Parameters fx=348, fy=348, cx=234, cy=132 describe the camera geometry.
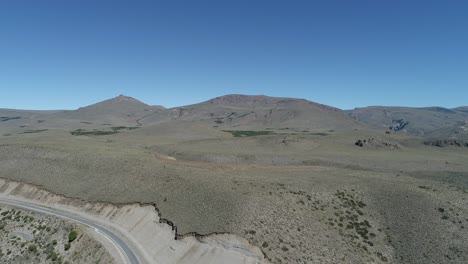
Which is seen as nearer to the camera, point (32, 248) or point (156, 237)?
point (156, 237)

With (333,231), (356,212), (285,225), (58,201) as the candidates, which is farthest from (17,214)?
(356,212)

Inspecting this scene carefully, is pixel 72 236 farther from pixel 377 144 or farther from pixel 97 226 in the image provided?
pixel 377 144

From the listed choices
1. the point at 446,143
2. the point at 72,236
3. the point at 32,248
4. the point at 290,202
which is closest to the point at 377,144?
the point at 446,143

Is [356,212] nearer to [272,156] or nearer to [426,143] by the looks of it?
[272,156]

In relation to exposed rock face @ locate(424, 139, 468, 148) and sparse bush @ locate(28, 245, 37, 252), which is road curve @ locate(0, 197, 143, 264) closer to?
sparse bush @ locate(28, 245, 37, 252)

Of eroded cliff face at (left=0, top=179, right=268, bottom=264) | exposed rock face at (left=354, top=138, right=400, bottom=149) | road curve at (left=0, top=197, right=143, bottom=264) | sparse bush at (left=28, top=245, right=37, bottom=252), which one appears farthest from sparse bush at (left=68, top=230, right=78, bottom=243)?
exposed rock face at (left=354, top=138, right=400, bottom=149)
